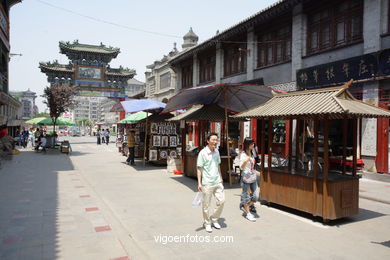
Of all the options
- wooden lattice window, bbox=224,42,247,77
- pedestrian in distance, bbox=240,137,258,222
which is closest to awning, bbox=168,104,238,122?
pedestrian in distance, bbox=240,137,258,222

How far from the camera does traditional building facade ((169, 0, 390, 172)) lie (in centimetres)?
1122

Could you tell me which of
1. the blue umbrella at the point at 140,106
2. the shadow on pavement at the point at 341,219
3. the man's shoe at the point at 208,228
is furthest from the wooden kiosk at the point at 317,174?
the blue umbrella at the point at 140,106

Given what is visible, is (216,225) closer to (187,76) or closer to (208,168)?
(208,168)

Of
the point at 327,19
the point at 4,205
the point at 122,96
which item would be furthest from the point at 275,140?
the point at 122,96

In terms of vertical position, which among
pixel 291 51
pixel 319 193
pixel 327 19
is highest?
pixel 327 19

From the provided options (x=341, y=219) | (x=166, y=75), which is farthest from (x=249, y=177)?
(x=166, y=75)

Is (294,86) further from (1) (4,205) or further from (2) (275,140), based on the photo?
(1) (4,205)

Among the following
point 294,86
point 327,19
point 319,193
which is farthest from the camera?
point 294,86

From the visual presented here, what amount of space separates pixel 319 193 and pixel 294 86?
10.1m

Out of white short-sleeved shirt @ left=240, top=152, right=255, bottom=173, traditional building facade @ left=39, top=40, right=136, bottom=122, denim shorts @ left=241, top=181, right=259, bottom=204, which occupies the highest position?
traditional building facade @ left=39, top=40, right=136, bottom=122

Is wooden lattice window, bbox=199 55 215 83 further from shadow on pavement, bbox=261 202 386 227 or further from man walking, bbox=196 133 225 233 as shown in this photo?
man walking, bbox=196 133 225 233

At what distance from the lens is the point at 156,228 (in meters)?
5.57

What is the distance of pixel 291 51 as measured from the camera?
15617 mm

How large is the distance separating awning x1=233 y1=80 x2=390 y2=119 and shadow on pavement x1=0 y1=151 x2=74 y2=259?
16.0 ft
